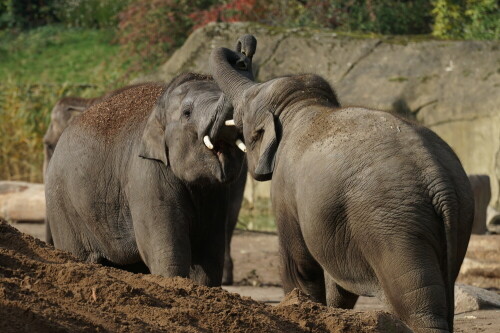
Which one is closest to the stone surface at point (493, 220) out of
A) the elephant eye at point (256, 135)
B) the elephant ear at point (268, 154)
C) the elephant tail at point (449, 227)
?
the elephant eye at point (256, 135)

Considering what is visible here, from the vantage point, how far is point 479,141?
16938mm

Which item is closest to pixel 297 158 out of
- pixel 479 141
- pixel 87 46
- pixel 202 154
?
pixel 202 154

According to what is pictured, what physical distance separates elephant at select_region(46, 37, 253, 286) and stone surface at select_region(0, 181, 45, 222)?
7793 millimetres

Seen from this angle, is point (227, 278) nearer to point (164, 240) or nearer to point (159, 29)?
point (164, 240)

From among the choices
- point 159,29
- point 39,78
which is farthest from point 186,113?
point 39,78

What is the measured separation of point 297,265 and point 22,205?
10.4 m

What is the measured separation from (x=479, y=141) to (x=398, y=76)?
5.41ft

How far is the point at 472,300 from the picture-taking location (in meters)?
9.24

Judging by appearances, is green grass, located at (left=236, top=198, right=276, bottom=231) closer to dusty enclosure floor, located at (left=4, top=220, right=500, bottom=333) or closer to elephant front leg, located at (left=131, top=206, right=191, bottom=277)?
elephant front leg, located at (left=131, top=206, right=191, bottom=277)

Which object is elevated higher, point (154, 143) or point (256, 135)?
point (256, 135)

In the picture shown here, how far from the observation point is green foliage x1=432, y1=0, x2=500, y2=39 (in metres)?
20.8

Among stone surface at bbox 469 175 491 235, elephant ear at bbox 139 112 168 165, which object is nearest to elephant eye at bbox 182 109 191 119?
elephant ear at bbox 139 112 168 165

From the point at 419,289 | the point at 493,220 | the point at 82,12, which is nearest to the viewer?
the point at 419,289

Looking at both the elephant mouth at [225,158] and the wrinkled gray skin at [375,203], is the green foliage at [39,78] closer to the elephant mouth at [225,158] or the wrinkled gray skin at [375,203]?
the elephant mouth at [225,158]
